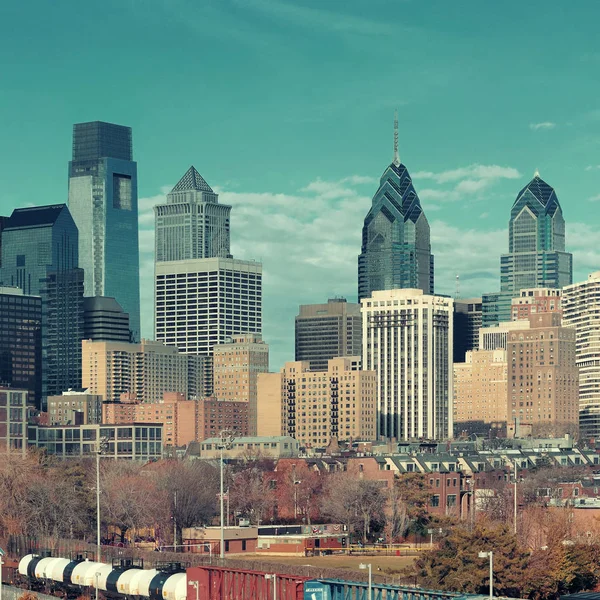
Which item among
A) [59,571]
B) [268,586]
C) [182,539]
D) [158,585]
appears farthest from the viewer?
[182,539]

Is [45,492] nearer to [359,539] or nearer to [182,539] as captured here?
[182,539]

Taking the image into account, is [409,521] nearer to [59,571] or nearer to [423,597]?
[59,571]

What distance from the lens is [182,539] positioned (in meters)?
184

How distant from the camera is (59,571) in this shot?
132 m

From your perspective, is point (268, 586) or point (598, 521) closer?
point (268, 586)

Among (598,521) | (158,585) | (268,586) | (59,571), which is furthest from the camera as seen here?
(598,521)

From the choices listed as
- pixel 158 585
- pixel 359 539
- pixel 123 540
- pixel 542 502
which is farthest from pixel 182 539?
pixel 158 585

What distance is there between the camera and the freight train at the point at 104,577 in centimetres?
11794

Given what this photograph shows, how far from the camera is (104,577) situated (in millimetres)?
125750

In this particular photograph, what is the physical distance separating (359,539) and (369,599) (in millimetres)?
92393

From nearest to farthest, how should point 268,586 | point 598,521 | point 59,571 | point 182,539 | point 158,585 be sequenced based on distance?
1. point 268,586
2. point 158,585
3. point 59,571
4. point 598,521
5. point 182,539

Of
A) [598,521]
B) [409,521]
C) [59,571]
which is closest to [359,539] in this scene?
[409,521]

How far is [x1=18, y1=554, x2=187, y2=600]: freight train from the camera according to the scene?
387 ft

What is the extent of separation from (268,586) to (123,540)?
84789 mm
